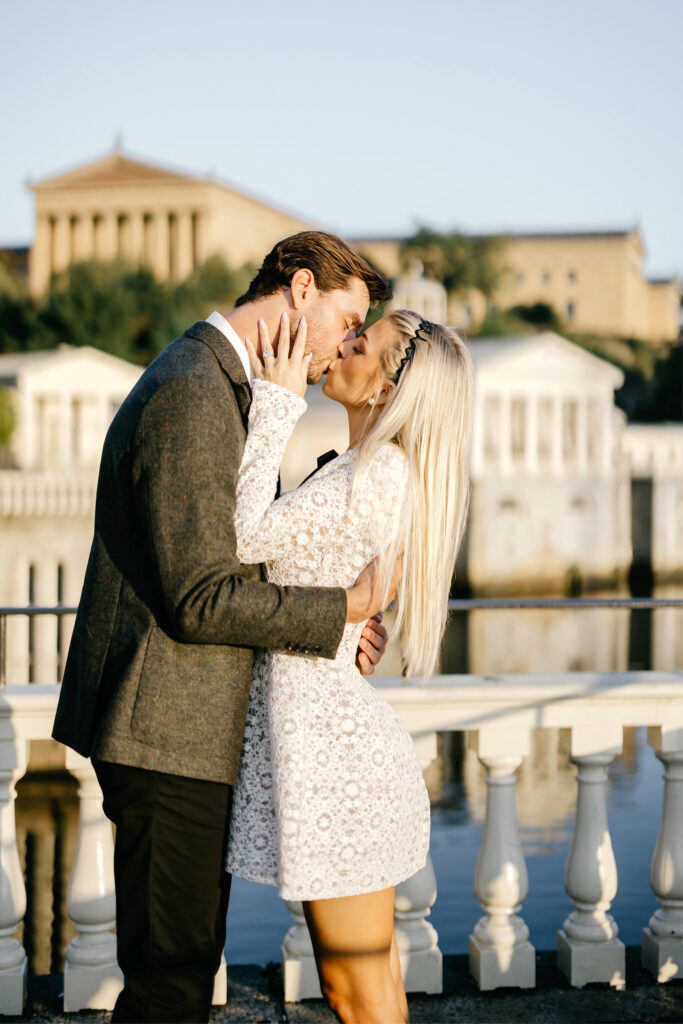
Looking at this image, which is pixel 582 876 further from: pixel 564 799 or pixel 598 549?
pixel 598 549

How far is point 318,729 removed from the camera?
6.95ft

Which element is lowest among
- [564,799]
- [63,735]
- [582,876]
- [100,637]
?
[564,799]

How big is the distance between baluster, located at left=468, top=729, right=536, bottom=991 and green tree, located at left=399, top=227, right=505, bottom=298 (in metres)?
63.8

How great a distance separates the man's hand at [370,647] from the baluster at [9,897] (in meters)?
1.01

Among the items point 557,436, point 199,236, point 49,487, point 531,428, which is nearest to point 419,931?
point 49,487

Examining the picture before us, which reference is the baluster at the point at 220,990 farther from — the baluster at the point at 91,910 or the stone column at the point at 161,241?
the stone column at the point at 161,241

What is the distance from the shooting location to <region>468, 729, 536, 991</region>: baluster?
3043mm

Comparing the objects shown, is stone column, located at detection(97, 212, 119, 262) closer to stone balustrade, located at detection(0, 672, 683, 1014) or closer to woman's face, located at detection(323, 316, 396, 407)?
stone balustrade, located at detection(0, 672, 683, 1014)

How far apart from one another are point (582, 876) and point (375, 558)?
1.38 m

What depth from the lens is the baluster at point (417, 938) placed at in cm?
300

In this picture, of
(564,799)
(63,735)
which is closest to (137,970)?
(63,735)

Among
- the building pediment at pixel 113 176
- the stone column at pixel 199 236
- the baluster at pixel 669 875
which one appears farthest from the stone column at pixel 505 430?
the baluster at pixel 669 875

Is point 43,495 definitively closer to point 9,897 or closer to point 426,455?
point 9,897

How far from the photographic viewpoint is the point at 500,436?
45.7 meters
